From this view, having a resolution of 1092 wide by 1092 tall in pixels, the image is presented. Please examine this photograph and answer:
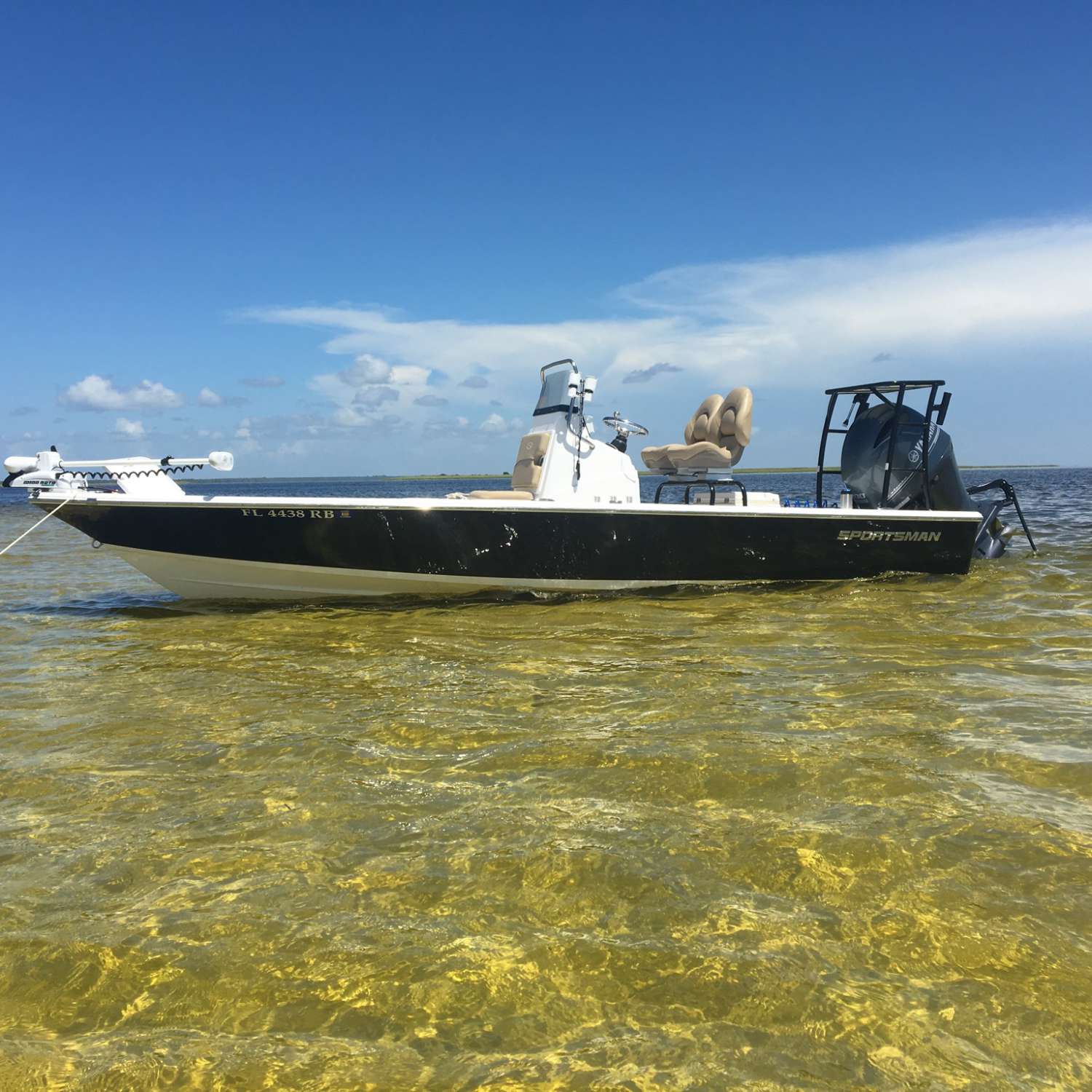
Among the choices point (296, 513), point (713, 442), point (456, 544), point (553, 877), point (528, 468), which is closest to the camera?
point (553, 877)

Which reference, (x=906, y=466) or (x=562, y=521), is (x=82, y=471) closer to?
(x=562, y=521)

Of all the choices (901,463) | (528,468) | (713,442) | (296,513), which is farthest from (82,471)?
(901,463)

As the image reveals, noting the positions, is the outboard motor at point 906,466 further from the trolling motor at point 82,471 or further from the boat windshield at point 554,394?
the trolling motor at point 82,471

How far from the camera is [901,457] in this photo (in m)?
10.2

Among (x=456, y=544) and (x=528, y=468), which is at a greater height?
(x=528, y=468)

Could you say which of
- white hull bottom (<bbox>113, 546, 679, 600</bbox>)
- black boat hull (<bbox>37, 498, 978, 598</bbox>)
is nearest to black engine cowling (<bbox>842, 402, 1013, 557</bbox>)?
black boat hull (<bbox>37, 498, 978, 598</bbox>)

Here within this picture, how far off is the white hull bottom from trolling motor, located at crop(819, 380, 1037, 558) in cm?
349

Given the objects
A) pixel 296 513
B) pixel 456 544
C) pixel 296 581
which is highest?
pixel 296 513

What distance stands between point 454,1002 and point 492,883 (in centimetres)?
63

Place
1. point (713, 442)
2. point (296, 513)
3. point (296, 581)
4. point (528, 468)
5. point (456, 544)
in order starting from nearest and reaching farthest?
point (296, 513) → point (456, 544) → point (296, 581) → point (528, 468) → point (713, 442)

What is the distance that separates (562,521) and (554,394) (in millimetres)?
1991

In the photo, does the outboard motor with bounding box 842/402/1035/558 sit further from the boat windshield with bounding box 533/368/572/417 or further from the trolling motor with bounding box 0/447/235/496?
the trolling motor with bounding box 0/447/235/496

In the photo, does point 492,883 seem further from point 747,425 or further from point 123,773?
point 747,425

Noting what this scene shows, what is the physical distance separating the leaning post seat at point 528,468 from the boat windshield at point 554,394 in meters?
0.36
